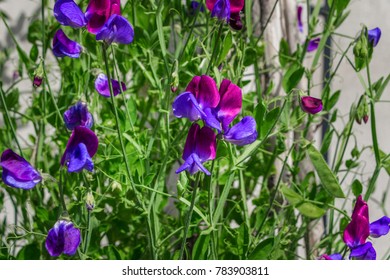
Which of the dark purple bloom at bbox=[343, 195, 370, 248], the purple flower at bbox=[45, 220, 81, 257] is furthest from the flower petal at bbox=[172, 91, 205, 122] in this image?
the dark purple bloom at bbox=[343, 195, 370, 248]

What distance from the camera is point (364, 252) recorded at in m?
1.28

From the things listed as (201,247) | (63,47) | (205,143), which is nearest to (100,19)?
(63,47)

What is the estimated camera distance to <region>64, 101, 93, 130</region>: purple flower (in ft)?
4.00

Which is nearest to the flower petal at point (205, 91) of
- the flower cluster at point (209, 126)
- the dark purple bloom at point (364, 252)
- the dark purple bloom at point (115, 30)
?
the flower cluster at point (209, 126)

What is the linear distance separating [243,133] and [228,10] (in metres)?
0.22

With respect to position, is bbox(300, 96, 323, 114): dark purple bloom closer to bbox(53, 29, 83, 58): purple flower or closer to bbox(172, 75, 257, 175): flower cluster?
bbox(172, 75, 257, 175): flower cluster

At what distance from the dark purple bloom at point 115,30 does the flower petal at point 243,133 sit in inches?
8.3

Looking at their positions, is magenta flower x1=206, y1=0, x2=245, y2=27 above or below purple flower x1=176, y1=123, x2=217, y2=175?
above

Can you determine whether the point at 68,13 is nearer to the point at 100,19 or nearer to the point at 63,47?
the point at 100,19

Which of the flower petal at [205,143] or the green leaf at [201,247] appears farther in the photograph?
the green leaf at [201,247]

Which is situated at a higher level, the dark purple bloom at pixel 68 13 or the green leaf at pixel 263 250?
the dark purple bloom at pixel 68 13

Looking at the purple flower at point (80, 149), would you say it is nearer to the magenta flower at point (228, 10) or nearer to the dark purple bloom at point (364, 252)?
the magenta flower at point (228, 10)

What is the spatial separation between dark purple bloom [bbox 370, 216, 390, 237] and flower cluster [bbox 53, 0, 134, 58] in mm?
534

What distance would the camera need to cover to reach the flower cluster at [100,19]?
1.09 metres
